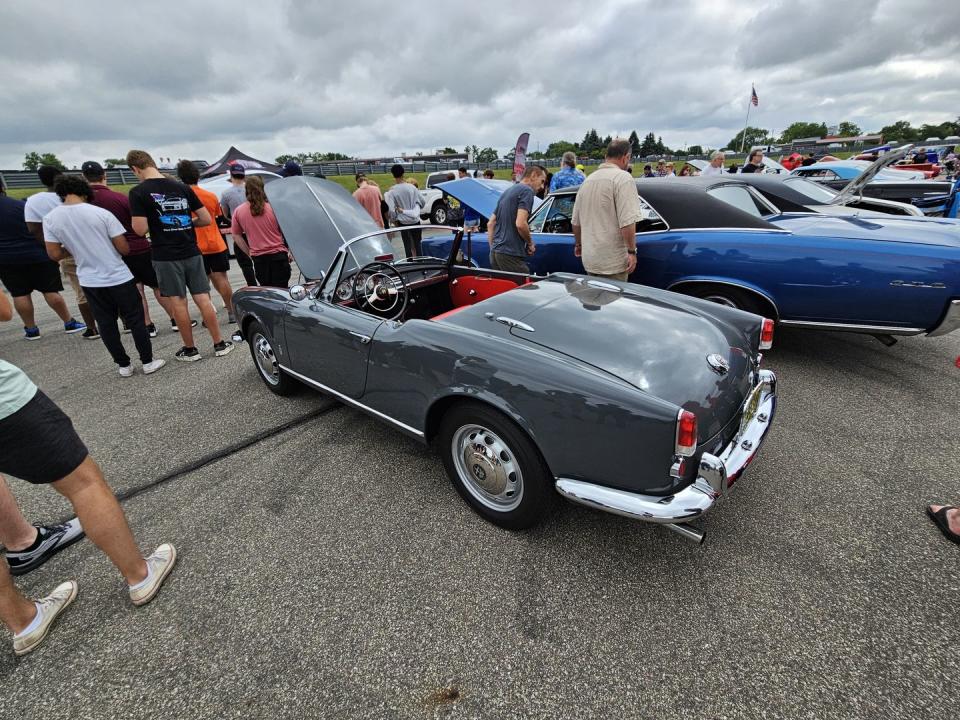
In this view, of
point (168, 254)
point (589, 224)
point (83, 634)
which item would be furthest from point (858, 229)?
point (168, 254)

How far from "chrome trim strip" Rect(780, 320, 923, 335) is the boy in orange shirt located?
5.20 meters

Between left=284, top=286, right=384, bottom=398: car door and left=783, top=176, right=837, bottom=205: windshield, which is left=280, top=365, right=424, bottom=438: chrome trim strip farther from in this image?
left=783, top=176, right=837, bottom=205: windshield

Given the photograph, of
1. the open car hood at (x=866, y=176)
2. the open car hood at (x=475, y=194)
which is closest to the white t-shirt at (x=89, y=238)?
the open car hood at (x=475, y=194)

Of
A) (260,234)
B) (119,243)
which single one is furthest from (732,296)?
(119,243)

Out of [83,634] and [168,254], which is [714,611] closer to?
[83,634]

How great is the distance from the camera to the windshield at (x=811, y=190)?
5.11 meters

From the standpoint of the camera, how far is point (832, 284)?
10.9 ft

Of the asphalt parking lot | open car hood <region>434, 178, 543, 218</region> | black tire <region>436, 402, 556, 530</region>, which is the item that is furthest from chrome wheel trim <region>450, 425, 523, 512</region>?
open car hood <region>434, 178, 543, 218</region>

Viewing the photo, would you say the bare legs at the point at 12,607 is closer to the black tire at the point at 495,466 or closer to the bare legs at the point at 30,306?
the black tire at the point at 495,466

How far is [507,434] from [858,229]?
3541 mm

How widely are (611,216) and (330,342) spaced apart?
2457mm

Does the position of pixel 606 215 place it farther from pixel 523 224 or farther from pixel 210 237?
pixel 210 237

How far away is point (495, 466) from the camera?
2148 mm

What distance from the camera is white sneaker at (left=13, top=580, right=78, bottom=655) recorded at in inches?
68.6
